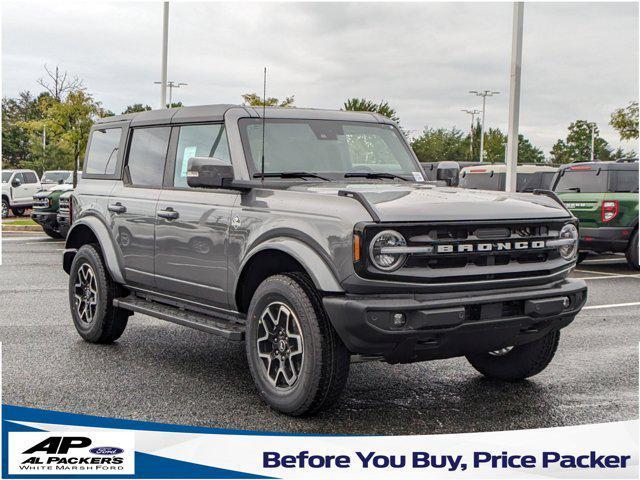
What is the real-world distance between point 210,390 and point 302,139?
198 cm

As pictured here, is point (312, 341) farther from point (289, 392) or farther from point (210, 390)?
point (210, 390)

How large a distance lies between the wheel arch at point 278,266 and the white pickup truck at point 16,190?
2670cm

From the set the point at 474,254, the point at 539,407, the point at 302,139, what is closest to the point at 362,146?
the point at 302,139

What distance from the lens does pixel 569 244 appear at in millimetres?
5617

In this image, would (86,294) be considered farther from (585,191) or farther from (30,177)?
(30,177)

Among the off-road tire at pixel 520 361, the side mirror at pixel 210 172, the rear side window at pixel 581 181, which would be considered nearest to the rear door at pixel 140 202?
the side mirror at pixel 210 172

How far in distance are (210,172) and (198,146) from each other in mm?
→ 940

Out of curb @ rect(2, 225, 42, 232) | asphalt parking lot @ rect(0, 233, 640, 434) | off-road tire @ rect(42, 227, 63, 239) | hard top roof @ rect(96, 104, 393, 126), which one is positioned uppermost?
hard top roof @ rect(96, 104, 393, 126)

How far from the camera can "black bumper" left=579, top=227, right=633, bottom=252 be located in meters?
14.7

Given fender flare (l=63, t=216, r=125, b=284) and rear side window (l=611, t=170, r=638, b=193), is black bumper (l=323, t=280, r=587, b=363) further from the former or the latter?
rear side window (l=611, t=170, r=638, b=193)

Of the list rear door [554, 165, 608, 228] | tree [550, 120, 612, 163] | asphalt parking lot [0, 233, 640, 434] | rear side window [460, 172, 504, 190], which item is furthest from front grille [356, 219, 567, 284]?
tree [550, 120, 612, 163]

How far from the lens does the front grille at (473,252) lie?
4.83 meters

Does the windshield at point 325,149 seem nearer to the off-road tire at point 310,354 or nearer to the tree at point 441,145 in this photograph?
the off-road tire at point 310,354

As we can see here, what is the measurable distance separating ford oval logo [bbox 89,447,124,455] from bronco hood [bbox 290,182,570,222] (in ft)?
6.35
